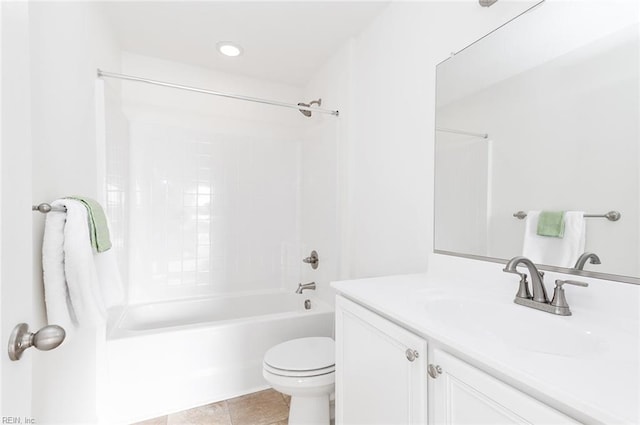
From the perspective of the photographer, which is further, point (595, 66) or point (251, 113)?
point (251, 113)

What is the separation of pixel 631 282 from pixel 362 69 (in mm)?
1736

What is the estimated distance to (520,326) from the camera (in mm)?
892

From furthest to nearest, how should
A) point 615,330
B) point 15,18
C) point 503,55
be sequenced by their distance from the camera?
point 503,55
point 615,330
point 15,18

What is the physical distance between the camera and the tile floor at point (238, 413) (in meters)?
1.68

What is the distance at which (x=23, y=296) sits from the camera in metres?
0.56

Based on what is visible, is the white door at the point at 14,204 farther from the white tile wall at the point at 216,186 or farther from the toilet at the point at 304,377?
the white tile wall at the point at 216,186

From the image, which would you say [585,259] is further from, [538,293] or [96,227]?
[96,227]

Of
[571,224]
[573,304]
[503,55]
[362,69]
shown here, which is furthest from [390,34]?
[573,304]

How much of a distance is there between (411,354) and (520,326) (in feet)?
1.14

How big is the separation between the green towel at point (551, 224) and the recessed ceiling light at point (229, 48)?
2.14 metres

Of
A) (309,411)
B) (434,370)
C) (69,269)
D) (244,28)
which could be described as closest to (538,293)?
(434,370)

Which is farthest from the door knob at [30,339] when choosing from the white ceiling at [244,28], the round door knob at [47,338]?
the white ceiling at [244,28]

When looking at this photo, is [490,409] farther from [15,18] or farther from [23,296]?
[15,18]

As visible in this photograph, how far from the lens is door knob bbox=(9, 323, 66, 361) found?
511 mm
